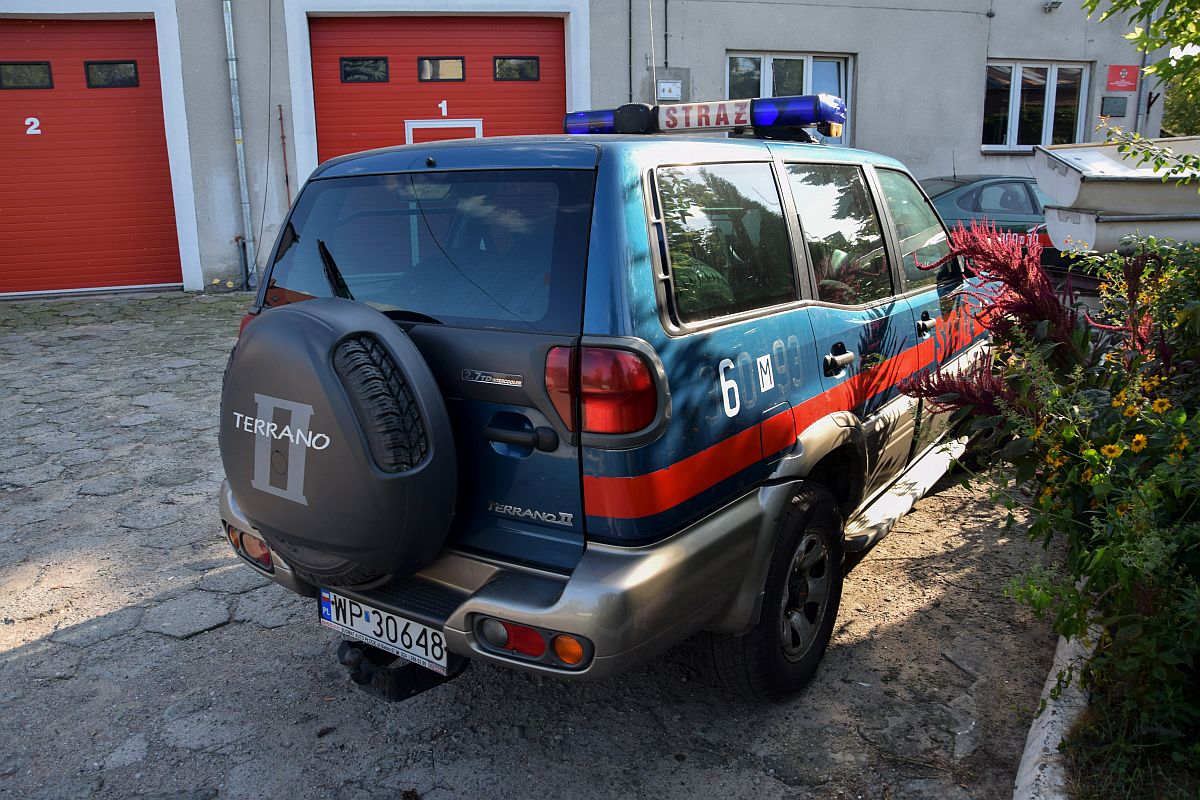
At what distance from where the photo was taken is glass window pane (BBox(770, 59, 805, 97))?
1303 centimetres

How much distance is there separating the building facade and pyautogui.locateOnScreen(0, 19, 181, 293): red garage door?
0.7 inches

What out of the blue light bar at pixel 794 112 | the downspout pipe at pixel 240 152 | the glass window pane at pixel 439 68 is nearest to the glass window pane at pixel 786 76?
the glass window pane at pixel 439 68

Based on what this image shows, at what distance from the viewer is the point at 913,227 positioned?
4121 millimetres

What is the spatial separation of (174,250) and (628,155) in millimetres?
11115

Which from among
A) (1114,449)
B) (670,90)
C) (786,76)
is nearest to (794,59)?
(786,76)

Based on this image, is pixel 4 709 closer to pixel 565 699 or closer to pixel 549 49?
pixel 565 699

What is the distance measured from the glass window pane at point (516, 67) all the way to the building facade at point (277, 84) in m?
0.02

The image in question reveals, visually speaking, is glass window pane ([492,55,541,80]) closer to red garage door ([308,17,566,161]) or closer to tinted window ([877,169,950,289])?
red garage door ([308,17,566,161])

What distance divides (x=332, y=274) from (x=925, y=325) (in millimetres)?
2500

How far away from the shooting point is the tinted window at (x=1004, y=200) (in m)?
10.3

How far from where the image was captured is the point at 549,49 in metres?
12.3

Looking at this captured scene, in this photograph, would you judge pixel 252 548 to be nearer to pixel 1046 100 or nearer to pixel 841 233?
pixel 841 233

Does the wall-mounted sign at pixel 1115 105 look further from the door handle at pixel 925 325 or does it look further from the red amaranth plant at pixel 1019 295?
the red amaranth plant at pixel 1019 295

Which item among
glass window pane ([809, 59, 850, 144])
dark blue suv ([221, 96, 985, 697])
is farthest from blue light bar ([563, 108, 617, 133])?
glass window pane ([809, 59, 850, 144])
